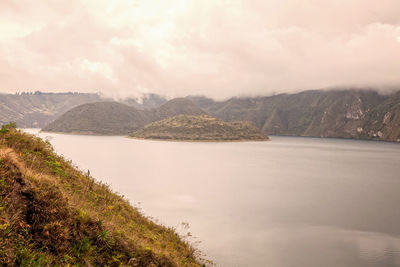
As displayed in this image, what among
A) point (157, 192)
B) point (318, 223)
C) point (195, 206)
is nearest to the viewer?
point (318, 223)

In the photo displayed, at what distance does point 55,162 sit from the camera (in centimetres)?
1645

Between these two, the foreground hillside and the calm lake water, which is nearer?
the foreground hillside

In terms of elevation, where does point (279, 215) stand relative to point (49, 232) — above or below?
below

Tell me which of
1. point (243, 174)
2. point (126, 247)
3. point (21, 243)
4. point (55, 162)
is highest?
point (55, 162)

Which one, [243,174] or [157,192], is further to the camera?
[243,174]

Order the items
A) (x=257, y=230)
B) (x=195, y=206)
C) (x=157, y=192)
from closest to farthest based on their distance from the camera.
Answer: (x=257, y=230)
(x=195, y=206)
(x=157, y=192)

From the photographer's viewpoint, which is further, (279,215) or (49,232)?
(279,215)

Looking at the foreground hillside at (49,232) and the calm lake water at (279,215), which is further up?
the foreground hillside at (49,232)

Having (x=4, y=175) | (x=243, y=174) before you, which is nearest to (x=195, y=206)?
(x=4, y=175)

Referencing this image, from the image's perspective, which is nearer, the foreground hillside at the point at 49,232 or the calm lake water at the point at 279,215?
the foreground hillside at the point at 49,232

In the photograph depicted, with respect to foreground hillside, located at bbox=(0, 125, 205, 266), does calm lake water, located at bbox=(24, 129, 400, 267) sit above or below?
below

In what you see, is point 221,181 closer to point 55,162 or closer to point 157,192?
point 157,192

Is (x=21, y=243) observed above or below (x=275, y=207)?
above

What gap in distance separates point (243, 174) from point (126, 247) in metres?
67.9
